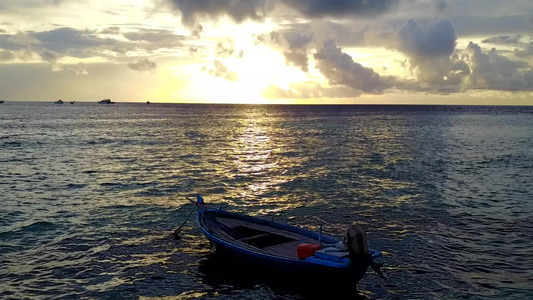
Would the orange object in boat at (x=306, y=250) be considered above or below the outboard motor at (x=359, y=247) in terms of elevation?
below

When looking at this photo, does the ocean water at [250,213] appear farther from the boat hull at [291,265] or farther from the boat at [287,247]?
the boat at [287,247]

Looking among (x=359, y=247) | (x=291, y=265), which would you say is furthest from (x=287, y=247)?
(x=359, y=247)

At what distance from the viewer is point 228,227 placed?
19734mm

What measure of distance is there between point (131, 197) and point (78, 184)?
721 cm

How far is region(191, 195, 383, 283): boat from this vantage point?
13742 millimetres

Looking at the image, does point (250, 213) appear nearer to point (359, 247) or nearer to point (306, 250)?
point (306, 250)

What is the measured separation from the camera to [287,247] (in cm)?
→ 1684

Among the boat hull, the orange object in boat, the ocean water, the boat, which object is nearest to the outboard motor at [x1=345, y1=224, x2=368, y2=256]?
the boat

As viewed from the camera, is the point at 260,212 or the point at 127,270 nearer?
the point at 127,270

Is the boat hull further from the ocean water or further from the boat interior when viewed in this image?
the ocean water

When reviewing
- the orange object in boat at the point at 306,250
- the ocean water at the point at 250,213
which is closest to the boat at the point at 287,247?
the orange object in boat at the point at 306,250

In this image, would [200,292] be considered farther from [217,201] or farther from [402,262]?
[217,201]

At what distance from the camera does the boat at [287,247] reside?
13742 millimetres

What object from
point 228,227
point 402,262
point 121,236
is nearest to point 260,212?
point 228,227
